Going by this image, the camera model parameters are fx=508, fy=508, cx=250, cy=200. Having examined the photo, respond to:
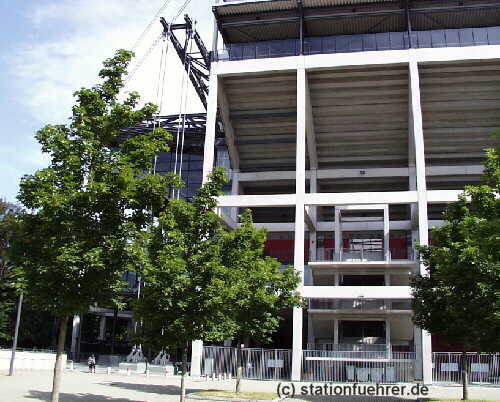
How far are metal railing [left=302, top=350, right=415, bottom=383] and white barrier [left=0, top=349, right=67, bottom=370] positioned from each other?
15851 mm

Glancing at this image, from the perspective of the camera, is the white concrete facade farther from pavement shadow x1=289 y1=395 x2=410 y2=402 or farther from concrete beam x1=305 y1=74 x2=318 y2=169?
pavement shadow x1=289 y1=395 x2=410 y2=402

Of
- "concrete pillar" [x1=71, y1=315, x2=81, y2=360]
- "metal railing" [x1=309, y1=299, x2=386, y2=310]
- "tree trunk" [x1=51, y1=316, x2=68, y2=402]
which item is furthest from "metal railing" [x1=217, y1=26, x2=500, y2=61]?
"concrete pillar" [x1=71, y1=315, x2=81, y2=360]

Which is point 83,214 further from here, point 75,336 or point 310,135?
point 75,336

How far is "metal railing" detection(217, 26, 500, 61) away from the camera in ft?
102

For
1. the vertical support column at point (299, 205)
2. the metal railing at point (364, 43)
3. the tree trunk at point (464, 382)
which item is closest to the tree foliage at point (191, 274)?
the tree trunk at point (464, 382)

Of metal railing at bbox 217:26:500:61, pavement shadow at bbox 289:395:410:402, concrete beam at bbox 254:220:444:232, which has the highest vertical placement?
metal railing at bbox 217:26:500:61

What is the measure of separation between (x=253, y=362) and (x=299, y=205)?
975cm

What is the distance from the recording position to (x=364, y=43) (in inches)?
1259

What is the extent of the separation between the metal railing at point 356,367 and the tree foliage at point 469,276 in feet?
32.1

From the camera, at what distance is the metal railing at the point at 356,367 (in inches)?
1125

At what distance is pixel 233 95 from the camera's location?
35.9 m

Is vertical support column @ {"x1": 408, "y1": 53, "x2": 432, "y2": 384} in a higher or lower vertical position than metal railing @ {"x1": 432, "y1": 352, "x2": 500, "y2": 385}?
higher

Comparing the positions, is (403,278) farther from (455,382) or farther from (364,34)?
(364,34)

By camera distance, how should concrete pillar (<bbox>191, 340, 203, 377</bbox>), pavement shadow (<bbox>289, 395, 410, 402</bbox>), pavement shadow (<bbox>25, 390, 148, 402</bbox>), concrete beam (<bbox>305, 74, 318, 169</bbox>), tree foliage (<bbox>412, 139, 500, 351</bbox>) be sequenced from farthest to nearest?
concrete beam (<bbox>305, 74, 318, 169</bbox>), concrete pillar (<bbox>191, 340, 203, 377</bbox>), pavement shadow (<bbox>289, 395, 410, 402</bbox>), pavement shadow (<bbox>25, 390, 148, 402</bbox>), tree foliage (<bbox>412, 139, 500, 351</bbox>)
